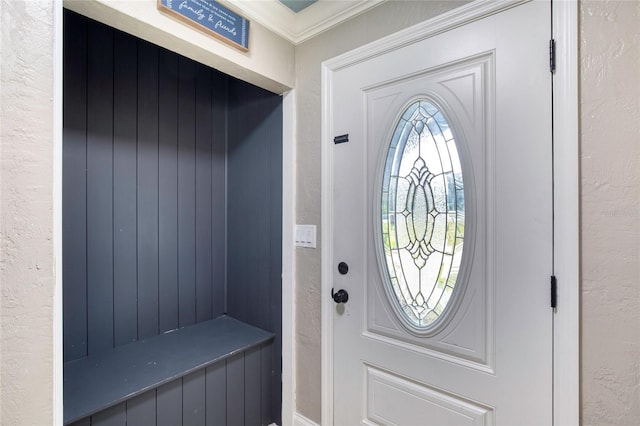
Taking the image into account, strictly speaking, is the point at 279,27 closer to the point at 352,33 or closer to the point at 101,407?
the point at 352,33

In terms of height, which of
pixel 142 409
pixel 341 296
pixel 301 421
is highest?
pixel 341 296

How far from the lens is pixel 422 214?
1.29m

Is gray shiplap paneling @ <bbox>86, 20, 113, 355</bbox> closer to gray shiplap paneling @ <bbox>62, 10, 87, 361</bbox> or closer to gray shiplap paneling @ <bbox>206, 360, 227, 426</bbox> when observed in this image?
gray shiplap paneling @ <bbox>62, 10, 87, 361</bbox>

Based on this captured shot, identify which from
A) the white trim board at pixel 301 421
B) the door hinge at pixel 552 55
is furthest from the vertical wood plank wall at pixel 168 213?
the door hinge at pixel 552 55

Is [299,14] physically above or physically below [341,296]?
above

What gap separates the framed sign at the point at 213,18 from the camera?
125 cm

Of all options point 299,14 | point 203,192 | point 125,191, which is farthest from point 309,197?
point 125,191

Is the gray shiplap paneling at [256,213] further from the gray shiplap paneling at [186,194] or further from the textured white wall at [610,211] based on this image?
the textured white wall at [610,211]

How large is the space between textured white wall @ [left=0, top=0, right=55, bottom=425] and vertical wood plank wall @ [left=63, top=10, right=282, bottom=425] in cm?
51

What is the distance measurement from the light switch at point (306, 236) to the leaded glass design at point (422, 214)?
424mm

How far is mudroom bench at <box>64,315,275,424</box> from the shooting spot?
1.29 metres

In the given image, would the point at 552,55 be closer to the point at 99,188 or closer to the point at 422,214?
the point at 422,214

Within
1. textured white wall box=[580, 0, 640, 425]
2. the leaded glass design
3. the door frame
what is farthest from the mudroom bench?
textured white wall box=[580, 0, 640, 425]

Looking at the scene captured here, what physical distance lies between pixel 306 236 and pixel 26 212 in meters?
1.12
